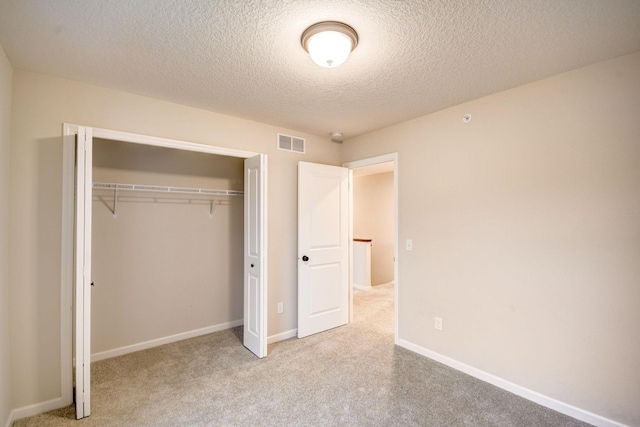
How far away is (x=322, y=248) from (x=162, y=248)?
1.87 meters

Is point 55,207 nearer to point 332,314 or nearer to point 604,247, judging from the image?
point 332,314

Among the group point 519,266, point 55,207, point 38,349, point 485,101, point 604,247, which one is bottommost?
point 38,349

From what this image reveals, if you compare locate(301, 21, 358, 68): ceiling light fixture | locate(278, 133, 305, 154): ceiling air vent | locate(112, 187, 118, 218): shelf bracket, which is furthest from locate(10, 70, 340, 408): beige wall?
locate(301, 21, 358, 68): ceiling light fixture

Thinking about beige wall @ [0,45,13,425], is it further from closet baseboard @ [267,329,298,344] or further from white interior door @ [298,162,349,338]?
white interior door @ [298,162,349,338]

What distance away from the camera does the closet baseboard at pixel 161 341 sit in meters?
3.00

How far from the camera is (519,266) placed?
245 cm

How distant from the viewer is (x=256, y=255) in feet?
10.2

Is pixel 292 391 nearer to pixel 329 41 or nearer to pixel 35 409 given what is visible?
pixel 35 409

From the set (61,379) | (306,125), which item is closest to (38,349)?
(61,379)

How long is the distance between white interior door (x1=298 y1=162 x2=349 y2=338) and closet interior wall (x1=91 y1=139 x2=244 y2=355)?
93 centimetres

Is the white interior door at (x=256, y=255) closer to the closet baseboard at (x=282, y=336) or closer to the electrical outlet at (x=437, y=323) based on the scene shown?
the closet baseboard at (x=282, y=336)

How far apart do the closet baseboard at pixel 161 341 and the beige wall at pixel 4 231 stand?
0.94 meters

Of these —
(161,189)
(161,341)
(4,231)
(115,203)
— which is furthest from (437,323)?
(4,231)

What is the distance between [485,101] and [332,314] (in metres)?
2.92
